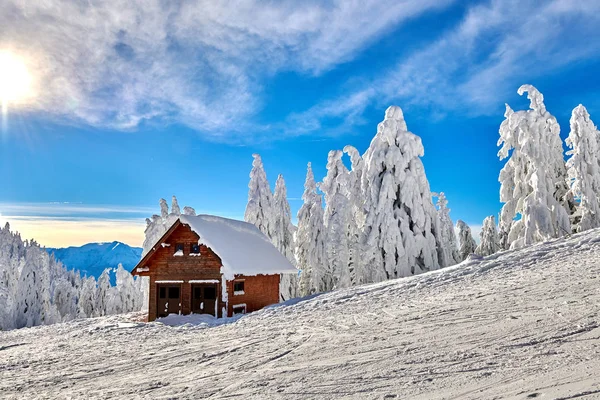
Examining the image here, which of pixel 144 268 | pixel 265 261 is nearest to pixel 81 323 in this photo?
pixel 144 268

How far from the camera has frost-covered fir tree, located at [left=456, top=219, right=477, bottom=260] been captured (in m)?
57.1

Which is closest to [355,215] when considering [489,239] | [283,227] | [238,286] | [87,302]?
[283,227]

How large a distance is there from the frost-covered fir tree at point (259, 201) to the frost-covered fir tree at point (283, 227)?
78cm

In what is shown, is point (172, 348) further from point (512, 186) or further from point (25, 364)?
point (512, 186)

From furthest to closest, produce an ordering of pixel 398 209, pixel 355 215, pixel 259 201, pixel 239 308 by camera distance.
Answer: pixel 259 201 < pixel 355 215 < pixel 398 209 < pixel 239 308

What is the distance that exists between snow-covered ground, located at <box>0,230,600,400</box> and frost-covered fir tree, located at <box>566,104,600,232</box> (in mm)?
13224

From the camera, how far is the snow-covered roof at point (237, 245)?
23438 mm

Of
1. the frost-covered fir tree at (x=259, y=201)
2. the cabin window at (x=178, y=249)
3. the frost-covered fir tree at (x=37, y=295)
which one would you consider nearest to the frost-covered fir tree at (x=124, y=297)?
the frost-covered fir tree at (x=37, y=295)

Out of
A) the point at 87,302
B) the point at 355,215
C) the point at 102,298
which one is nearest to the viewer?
the point at 355,215

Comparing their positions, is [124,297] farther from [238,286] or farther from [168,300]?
[238,286]

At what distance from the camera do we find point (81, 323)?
73.6 feet

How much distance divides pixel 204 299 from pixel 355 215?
16.2m

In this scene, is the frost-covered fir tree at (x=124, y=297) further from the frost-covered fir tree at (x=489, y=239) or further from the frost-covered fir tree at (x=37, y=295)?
the frost-covered fir tree at (x=489, y=239)

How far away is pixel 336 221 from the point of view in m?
35.8
